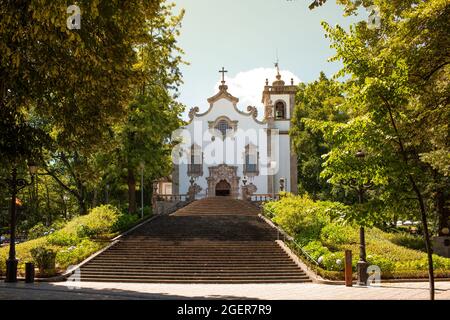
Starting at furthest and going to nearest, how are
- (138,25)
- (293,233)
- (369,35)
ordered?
1. (293,233)
2. (369,35)
3. (138,25)

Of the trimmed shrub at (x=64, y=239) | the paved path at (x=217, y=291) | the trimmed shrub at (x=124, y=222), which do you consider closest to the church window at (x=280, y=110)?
the trimmed shrub at (x=124, y=222)

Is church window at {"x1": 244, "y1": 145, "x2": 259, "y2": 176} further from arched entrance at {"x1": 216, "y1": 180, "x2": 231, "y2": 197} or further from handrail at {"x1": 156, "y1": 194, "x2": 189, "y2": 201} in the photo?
handrail at {"x1": 156, "y1": 194, "x2": 189, "y2": 201}

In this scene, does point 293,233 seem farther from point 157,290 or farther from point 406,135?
point 406,135

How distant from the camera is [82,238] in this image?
23.9m

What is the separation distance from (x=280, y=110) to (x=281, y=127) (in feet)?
6.47

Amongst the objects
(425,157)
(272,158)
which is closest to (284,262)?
(425,157)

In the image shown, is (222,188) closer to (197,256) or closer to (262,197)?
(262,197)

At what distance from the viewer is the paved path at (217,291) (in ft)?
41.5

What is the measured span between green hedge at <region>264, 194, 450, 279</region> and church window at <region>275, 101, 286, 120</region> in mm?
20043

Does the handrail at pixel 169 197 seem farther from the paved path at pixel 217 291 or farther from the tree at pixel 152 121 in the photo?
the paved path at pixel 217 291

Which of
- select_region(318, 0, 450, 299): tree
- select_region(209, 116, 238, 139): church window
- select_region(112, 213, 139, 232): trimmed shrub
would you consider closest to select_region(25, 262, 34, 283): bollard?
select_region(112, 213, 139, 232): trimmed shrub

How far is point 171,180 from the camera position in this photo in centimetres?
4459

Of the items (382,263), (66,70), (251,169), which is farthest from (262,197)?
(66,70)

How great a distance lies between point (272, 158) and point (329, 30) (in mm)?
34751
